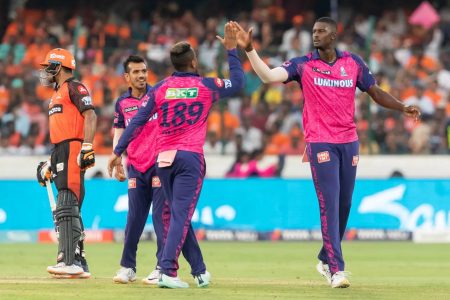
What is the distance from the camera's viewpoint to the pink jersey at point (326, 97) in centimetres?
1205

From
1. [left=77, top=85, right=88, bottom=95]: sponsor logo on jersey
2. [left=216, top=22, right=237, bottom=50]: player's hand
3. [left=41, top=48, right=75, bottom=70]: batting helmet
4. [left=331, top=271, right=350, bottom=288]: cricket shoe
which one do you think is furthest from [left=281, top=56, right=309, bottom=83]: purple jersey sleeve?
[left=41, top=48, right=75, bottom=70]: batting helmet

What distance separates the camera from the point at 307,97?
12.1m

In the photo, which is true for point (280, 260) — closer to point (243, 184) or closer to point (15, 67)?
point (243, 184)

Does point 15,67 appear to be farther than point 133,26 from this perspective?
No

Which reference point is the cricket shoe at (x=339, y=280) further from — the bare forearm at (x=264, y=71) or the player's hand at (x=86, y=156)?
the player's hand at (x=86, y=156)

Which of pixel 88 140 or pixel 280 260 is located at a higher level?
pixel 88 140

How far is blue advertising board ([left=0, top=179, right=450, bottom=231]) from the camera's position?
845 inches

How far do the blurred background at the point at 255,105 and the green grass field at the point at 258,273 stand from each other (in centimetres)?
123

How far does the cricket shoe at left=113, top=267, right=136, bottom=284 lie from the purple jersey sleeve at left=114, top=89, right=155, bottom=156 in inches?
55.5

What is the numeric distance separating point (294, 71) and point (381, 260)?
17.6 feet

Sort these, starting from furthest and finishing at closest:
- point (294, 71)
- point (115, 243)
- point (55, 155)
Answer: point (115, 243) → point (55, 155) → point (294, 71)

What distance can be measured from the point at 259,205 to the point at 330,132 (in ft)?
32.0

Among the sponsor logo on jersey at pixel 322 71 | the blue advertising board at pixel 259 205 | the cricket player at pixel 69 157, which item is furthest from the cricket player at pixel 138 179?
the blue advertising board at pixel 259 205

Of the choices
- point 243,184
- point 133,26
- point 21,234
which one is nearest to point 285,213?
point 243,184
